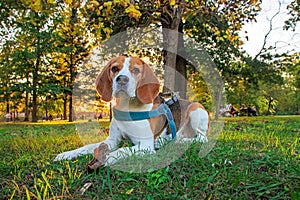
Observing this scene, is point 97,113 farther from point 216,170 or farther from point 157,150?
point 216,170

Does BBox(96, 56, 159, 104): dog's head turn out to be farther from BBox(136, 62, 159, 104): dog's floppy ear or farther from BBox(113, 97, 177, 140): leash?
BBox(113, 97, 177, 140): leash

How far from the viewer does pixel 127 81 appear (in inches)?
117

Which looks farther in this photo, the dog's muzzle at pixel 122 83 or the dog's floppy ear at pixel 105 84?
the dog's floppy ear at pixel 105 84

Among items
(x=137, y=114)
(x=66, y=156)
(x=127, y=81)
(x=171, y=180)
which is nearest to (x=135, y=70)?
(x=127, y=81)

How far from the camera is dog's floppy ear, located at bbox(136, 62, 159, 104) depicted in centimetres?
318

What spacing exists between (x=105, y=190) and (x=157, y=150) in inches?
47.0

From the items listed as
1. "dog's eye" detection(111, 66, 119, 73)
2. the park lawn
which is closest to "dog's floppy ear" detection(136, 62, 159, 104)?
"dog's eye" detection(111, 66, 119, 73)

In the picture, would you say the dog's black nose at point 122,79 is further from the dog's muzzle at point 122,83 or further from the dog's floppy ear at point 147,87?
the dog's floppy ear at point 147,87

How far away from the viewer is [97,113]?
4.18m

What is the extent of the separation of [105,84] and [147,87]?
0.50 metres

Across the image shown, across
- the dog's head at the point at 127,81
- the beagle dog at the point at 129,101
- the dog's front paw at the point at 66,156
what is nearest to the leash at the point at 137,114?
the beagle dog at the point at 129,101

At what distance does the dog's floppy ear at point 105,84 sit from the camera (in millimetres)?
3227

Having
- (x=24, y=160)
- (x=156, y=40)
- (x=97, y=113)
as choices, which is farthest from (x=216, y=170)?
(x=156, y=40)

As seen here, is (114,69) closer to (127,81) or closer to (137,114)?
(127,81)
